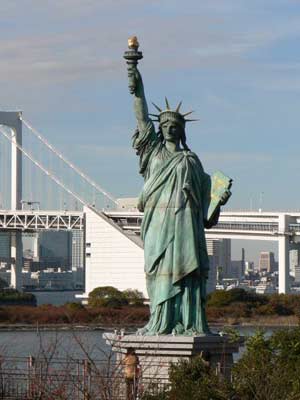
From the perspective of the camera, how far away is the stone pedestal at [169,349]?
42.3ft

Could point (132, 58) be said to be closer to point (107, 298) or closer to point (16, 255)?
point (107, 298)

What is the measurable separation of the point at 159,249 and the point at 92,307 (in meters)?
45.1

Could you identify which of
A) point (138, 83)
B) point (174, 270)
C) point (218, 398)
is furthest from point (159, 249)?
point (218, 398)

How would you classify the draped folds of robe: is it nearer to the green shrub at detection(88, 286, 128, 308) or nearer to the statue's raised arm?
the statue's raised arm

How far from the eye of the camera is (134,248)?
216ft

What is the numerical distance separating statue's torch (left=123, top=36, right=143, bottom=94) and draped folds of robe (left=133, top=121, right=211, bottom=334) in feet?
1.43

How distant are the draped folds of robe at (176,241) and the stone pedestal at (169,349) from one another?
277 mm

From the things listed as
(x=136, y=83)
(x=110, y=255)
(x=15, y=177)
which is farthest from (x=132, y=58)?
(x=15, y=177)

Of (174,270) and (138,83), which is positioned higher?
(138,83)

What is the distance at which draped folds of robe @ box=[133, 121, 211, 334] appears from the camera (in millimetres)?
13414

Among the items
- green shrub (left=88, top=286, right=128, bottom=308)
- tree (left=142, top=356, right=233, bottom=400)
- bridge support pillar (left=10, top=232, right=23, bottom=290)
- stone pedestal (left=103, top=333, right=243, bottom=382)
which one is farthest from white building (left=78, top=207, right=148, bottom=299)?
tree (left=142, top=356, right=233, bottom=400)

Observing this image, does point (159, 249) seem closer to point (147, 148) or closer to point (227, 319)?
point (147, 148)

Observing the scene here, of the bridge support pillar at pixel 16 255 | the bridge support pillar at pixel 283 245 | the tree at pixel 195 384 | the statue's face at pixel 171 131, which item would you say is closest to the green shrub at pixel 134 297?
the bridge support pillar at pixel 283 245

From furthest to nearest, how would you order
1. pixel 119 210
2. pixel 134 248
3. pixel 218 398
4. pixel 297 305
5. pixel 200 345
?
pixel 119 210 → pixel 134 248 → pixel 297 305 → pixel 200 345 → pixel 218 398
